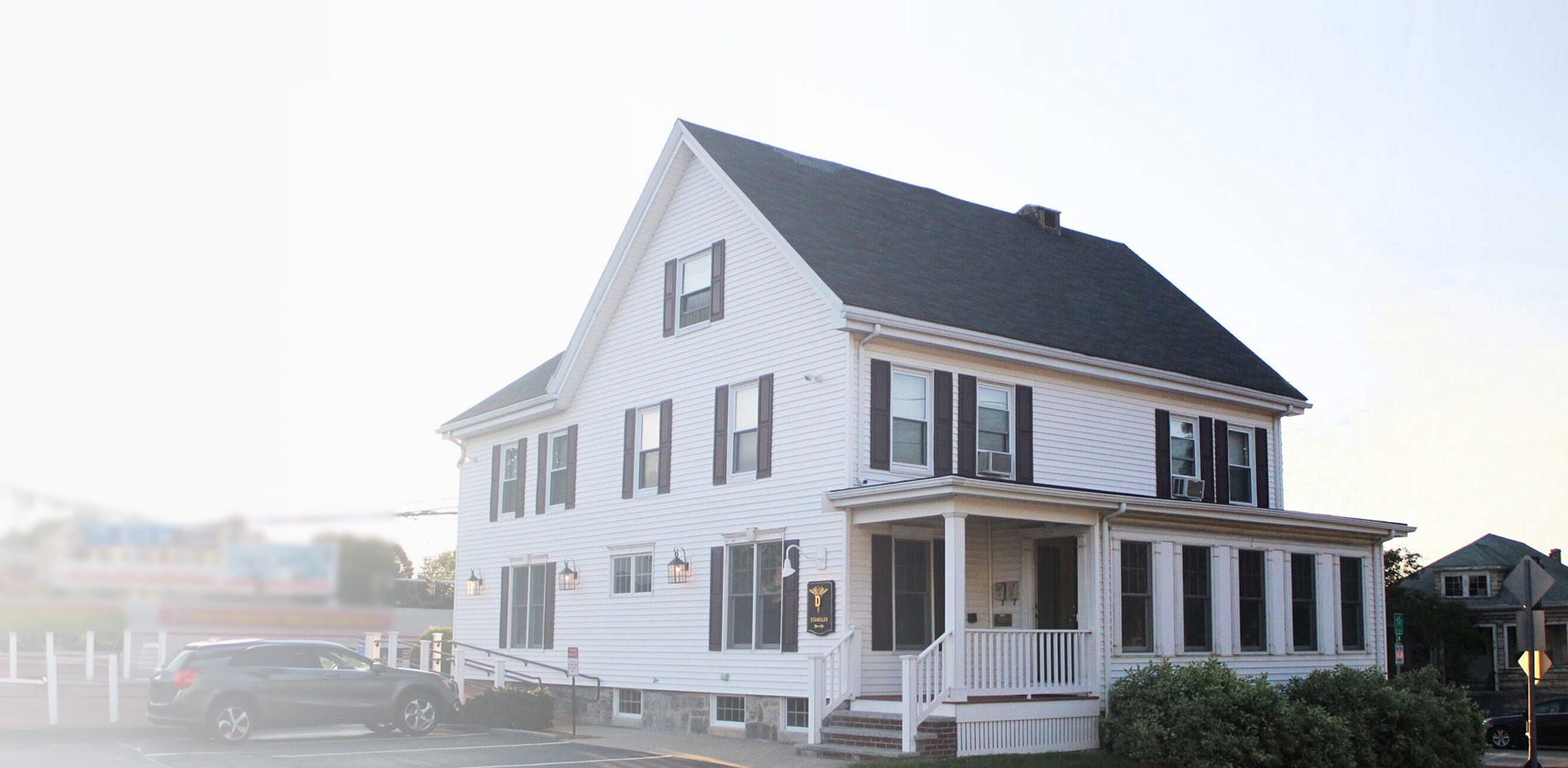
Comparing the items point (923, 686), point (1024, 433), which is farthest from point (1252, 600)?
point (923, 686)

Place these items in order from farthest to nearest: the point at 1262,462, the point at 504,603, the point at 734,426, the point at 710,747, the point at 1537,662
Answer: the point at 504,603 < the point at 1262,462 < the point at 734,426 < the point at 1537,662 < the point at 710,747

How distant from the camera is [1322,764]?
58.1 ft

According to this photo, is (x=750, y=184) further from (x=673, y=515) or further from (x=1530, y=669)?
(x=1530, y=669)

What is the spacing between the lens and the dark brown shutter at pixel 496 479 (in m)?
28.0

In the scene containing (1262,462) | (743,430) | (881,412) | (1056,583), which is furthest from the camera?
(1262,462)

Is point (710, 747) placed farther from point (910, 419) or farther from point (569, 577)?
point (569, 577)

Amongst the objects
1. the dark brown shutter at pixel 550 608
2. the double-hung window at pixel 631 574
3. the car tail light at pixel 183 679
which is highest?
the double-hung window at pixel 631 574

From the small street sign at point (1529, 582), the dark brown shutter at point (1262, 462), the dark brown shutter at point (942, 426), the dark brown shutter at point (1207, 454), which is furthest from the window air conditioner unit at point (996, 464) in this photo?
the small street sign at point (1529, 582)

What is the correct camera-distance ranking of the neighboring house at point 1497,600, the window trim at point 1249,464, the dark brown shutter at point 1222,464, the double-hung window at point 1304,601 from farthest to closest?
the neighboring house at point 1497,600
the window trim at point 1249,464
the dark brown shutter at point 1222,464
the double-hung window at point 1304,601

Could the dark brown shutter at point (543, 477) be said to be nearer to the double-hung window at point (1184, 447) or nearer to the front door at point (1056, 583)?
the front door at point (1056, 583)

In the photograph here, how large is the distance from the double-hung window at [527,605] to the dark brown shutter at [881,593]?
8.61 m

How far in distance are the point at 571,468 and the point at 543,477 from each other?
122 centimetres

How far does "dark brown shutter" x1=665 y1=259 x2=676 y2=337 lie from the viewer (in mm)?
23125

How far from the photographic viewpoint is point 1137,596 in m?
20.0
